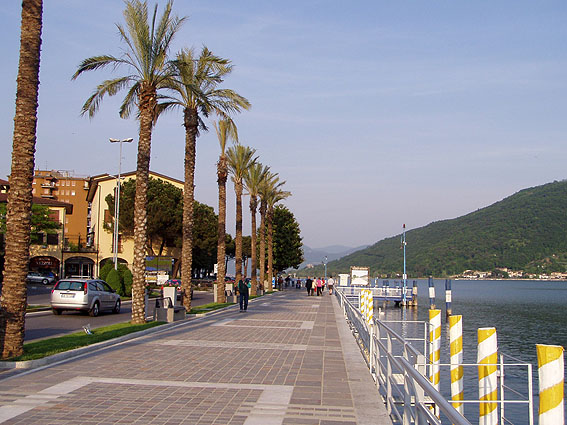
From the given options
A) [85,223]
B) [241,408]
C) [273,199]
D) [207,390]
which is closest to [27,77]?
[207,390]

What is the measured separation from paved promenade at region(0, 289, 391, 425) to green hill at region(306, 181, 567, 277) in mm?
126954

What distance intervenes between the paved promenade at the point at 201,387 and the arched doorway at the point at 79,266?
58353mm

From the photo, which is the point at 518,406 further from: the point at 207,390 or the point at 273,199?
the point at 273,199

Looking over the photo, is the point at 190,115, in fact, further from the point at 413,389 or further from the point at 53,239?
the point at 53,239

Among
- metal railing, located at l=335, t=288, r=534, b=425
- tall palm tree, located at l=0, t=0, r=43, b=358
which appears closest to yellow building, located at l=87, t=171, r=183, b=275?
tall palm tree, located at l=0, t=0, r=43, b=358

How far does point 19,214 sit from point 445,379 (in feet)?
42.0

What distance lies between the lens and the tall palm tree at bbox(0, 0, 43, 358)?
11172mm

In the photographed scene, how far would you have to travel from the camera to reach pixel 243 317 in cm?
2398

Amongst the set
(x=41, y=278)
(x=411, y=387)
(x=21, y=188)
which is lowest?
(x=411, y=387)

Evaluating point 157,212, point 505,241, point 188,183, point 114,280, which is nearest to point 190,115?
point 188,183

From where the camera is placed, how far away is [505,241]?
135875mm

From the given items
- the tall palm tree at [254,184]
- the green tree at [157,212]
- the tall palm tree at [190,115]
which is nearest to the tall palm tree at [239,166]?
the tall palm tree at [254,184]

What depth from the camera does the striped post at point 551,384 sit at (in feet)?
17.3

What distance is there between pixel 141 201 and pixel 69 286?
690 centimetres
